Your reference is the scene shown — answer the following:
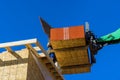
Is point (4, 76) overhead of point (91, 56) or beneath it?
beneath

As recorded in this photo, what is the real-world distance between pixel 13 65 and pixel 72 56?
16481 millimetres

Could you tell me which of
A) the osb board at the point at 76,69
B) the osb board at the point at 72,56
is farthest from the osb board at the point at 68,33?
the osb board at the point at 76,69

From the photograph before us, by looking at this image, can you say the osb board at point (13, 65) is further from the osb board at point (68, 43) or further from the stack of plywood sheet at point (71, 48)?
the osb board at point (68, 43)

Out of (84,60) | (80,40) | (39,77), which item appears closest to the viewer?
(39,77)

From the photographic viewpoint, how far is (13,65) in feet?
60.8

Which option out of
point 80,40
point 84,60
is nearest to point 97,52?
point 84,60

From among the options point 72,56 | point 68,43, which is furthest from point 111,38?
point 68,43

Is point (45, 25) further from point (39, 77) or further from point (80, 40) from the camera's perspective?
point (39, 77)

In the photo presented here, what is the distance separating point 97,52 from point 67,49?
671cm

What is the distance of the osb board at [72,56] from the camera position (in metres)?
33.5

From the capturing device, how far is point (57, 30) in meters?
33.1

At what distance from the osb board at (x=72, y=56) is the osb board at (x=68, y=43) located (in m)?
0.59

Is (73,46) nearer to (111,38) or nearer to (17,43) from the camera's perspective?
(111,38)

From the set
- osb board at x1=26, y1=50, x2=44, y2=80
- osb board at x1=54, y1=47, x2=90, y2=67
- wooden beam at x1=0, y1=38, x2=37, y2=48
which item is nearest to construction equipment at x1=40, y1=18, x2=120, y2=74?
osb board at x1=54, y1=47, x2=90, y2=67
